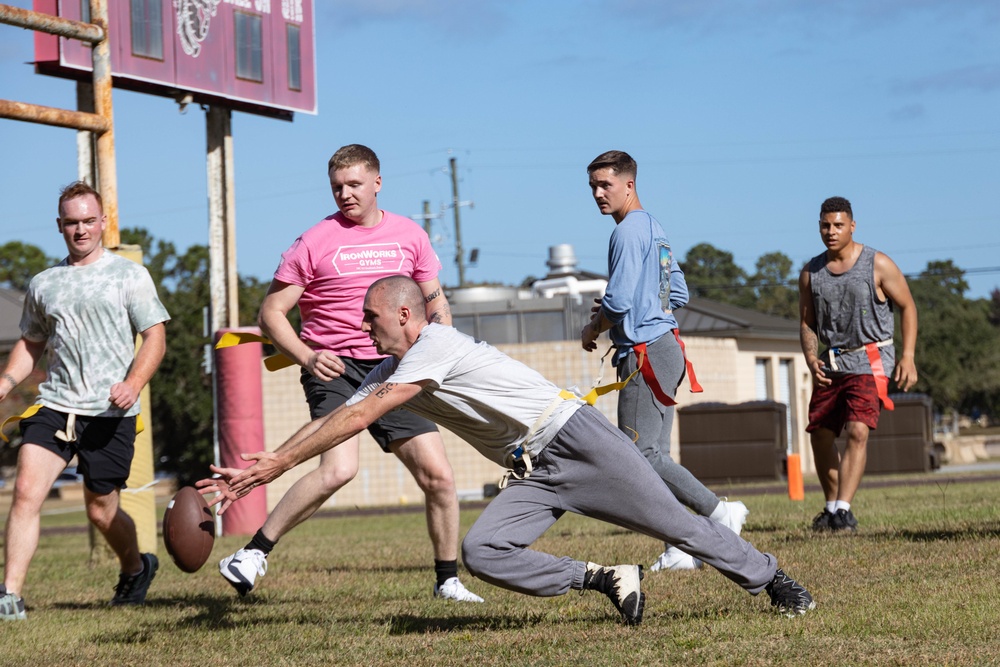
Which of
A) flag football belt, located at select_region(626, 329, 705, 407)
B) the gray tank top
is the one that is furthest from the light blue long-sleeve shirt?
the gray tank top

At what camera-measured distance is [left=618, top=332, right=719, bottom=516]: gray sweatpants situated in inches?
268

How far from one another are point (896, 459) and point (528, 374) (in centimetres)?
2299

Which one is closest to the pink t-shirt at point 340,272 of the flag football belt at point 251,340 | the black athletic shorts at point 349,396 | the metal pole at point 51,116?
the black athletic shorts at point 349,396

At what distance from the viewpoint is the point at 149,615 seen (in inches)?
256

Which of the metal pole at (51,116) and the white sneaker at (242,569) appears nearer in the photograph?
the white sneaker at (242,569)

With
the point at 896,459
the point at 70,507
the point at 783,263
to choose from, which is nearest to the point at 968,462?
the point at 896,459

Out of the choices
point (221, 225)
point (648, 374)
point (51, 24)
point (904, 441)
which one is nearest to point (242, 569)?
point (648, 374)

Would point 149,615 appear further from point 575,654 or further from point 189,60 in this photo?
point 189,60

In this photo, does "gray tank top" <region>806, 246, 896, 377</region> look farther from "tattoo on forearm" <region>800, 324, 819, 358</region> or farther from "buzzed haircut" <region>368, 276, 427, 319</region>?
"buzzed haircut" <region>368, 276, 427, 319</region>

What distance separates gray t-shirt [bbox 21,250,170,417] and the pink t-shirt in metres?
0.77

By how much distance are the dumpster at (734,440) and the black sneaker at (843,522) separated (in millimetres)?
16899

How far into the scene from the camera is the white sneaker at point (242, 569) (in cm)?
586

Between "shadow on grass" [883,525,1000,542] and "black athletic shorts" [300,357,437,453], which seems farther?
"shadow on grass" [883,525,1000,542]

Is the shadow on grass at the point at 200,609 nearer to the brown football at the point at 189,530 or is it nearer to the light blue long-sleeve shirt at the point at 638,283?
the brown football at the point at 189,530
